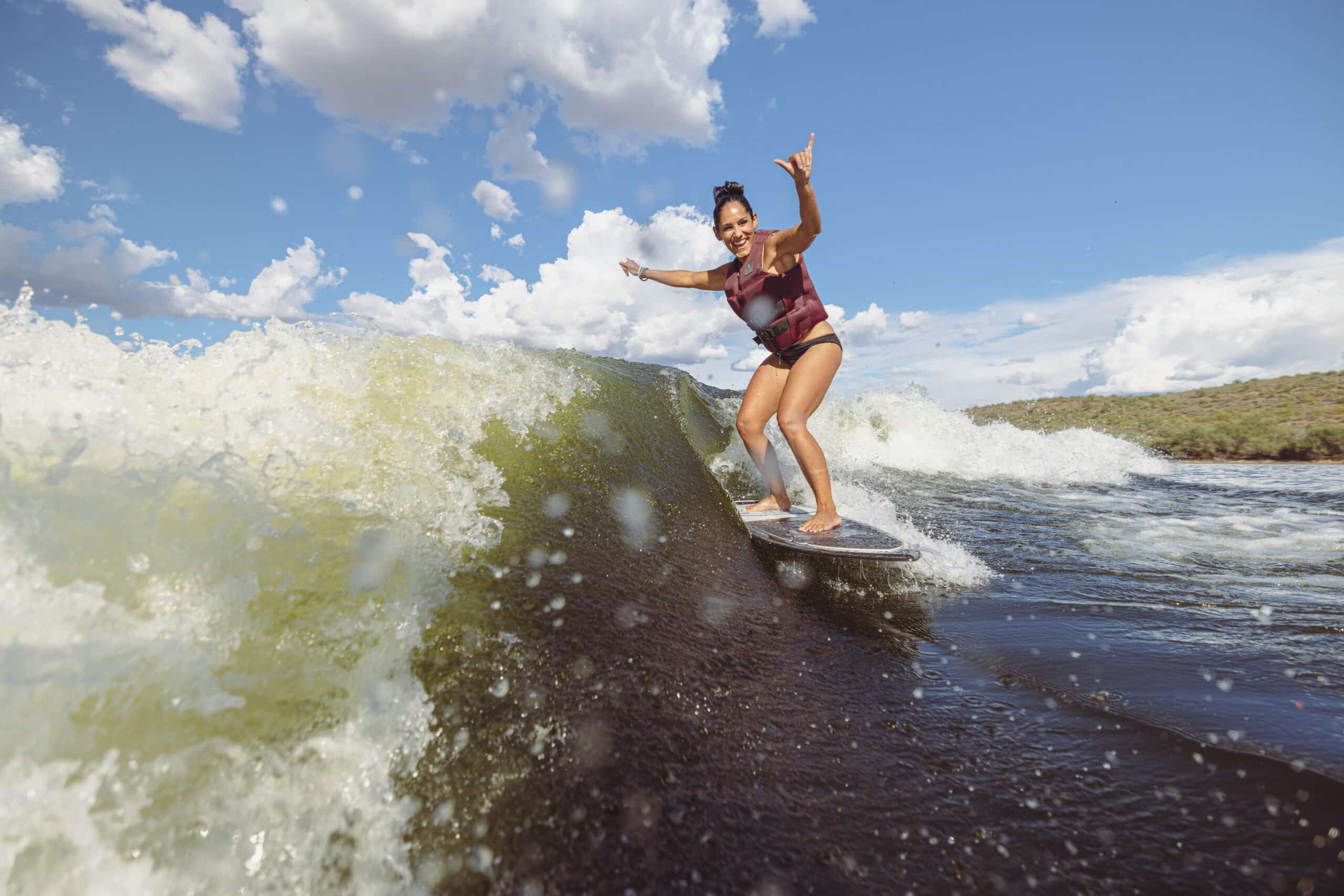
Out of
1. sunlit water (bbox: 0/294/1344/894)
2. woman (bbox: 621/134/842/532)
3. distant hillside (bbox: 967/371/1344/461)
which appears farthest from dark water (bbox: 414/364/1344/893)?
distant hillside (bbox: 967/371/1344/461)

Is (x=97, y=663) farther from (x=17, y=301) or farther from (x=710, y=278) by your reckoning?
(x=710, y=278)

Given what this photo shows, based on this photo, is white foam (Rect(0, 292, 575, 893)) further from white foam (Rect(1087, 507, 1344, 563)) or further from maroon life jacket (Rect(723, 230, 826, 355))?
white foam (Rect(1087, 507, 1344, 563))

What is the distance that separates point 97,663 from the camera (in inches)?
63.8

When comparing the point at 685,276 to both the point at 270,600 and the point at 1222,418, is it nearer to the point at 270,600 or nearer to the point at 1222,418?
the point at 270,600

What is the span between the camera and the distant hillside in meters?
13.9

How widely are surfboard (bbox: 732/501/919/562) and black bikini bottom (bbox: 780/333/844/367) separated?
4.08ft

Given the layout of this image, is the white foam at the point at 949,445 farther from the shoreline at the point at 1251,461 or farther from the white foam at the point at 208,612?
the white foam at the point at 208,612

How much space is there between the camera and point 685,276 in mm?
4816

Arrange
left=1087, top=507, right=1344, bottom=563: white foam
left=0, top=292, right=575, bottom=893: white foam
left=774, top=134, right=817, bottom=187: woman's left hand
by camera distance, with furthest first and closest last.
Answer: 1. left=1087, top=507, right=1344, bottom=563: white foam
2. left=774, top=134, right=817, bottom=187: woman's left hand
3. left=0, top=292, right=575, bottom=893: white foam

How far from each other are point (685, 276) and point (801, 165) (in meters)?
1.67

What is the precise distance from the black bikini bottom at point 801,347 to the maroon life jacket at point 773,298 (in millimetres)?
37

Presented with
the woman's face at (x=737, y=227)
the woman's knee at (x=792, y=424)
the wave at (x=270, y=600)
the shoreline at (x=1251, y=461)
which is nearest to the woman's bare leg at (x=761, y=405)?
the woman's knee at (x=792, y=424)

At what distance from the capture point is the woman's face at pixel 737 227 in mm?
4137

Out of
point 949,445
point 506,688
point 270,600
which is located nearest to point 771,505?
point 506,688
